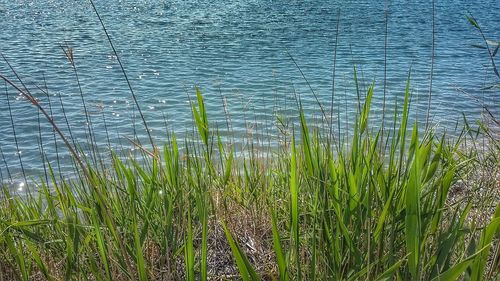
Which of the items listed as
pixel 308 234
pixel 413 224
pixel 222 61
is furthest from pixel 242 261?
pixel 222 61

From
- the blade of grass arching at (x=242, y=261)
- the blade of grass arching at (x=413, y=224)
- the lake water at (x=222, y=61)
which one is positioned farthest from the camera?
the lake water at (x=222, y=61)

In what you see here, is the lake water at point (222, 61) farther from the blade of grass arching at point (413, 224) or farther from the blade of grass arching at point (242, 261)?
the blade of grass arching at point (413, 224)

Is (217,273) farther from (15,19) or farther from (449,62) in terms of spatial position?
(15,19)

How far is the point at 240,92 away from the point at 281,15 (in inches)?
360

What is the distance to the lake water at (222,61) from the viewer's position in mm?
8070

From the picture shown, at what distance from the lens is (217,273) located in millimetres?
2572

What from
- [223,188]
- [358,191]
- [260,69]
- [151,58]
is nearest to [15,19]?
[151,58]

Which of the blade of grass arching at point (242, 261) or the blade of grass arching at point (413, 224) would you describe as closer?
the blade of grass arching at point (242, 261)

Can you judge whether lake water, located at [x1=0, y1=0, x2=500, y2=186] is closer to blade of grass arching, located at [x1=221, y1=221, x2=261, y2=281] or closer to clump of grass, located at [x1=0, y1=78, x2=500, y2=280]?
clump of grass, located at [x1=0, y1=78, x2=500, y2=280]

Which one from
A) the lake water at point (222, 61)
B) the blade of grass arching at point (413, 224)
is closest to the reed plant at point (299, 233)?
the blade of grass arching at point (413, 224)

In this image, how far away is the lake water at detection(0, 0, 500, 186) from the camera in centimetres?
807

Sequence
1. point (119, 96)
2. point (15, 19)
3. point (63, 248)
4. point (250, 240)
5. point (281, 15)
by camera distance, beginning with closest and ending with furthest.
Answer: point (63, 248) < point (250, 240) < point (119, 96) < point (15, 19) < point (281, 15)

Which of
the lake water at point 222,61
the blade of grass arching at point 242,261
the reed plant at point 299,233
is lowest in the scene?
the lake water at point 222,61

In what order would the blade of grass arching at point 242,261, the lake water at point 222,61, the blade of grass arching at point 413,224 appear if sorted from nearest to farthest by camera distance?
the blade of grass arching at point 242,261, the blade of grass arching at point 413,224, the lake water at point 222,61
